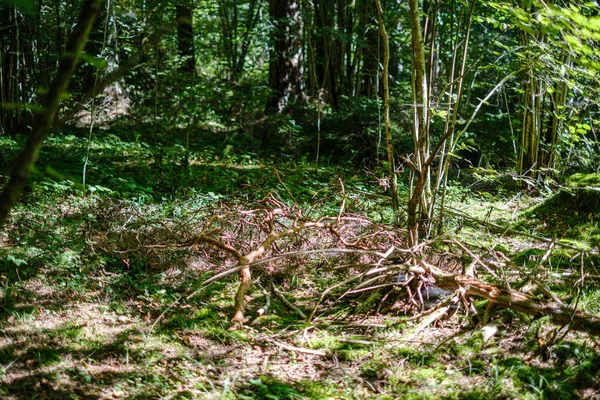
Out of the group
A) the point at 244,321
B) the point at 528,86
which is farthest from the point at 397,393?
the point at 528,86

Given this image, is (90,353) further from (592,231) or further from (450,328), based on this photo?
(592,231)

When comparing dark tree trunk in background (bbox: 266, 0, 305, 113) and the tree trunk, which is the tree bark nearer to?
the tree trunk

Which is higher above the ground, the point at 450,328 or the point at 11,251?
the point at 11,251

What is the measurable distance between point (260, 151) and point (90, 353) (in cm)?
621

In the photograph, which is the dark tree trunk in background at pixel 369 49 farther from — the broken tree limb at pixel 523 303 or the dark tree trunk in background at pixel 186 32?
the broken tree limb at pixel 523 303

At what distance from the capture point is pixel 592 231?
508 centimetres

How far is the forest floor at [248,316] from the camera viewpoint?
2.79 meters

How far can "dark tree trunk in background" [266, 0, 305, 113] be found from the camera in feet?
32.8

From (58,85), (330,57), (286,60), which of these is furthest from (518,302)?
(330,57)

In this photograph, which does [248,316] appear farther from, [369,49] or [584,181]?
[369,49]

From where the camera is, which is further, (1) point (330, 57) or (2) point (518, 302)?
(1) point (330, 57)

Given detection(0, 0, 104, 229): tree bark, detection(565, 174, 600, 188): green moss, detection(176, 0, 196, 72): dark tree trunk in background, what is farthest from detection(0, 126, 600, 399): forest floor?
detection(176, 0, 196, 72): dark tree trunk in background

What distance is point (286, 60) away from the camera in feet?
33.7

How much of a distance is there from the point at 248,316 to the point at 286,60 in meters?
7.51
